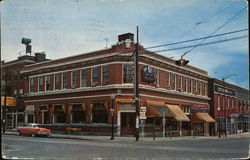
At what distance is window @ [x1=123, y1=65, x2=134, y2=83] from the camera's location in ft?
125

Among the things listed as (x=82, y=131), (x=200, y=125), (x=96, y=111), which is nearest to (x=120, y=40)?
(x=96, y=111)

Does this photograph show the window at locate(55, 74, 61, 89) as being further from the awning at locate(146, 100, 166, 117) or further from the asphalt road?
the asphalt road

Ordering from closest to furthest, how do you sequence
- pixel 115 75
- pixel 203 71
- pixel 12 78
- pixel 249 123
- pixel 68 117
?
1. pixel 115 75
2. pixel 68 117
3. pixel 12 78
4. pixel 203 71
5. pixel 249 123

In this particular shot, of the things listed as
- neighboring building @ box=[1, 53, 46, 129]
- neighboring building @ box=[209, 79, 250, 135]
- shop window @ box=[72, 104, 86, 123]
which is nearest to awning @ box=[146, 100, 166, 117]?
shop window @ box=[72, 104, 86, 123]

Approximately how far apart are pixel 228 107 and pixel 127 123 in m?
29.0

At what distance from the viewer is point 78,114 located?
1607 inches

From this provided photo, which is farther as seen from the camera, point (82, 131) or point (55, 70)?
point (55, 70)

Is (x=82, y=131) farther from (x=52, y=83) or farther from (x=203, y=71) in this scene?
(x=203, y=71)

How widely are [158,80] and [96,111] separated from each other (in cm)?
860

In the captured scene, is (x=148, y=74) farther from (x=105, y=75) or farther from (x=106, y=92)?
(x=106, y=92)

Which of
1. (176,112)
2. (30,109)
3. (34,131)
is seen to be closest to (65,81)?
(30,109)

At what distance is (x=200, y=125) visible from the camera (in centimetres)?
5234

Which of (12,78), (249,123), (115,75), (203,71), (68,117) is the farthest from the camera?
(249,123)

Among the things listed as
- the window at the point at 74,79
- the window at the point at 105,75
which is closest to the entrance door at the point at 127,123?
the window at the point at 105,75
